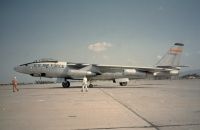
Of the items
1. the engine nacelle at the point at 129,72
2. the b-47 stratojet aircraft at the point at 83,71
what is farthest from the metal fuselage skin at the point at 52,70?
the engine nacelle at the point at 129,72

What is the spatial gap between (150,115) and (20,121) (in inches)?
158

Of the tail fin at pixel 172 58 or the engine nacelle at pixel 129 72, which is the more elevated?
the tail fin at pixel 172 58

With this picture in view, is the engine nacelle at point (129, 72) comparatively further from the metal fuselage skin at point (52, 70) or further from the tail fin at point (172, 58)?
the tail fin at point (172, 58)

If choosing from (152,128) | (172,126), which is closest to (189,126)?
(172,126)

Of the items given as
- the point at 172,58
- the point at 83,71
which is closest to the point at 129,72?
the point at 83,71

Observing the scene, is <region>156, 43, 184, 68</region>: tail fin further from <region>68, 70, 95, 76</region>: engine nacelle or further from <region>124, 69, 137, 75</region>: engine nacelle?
<region>68, 70, 95, 76</region>: engine nacelle

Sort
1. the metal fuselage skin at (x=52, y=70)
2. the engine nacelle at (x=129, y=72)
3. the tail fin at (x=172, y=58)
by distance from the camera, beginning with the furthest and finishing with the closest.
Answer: the tail fin at (x=172, y=58)
the engine nacelle at (x=129, y=72)
the metal fuselage skin at (x=52, y=70)

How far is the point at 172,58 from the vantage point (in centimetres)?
3225

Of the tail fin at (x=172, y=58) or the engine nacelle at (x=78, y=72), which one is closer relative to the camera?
the engine nacelle at (x=78, y=72)

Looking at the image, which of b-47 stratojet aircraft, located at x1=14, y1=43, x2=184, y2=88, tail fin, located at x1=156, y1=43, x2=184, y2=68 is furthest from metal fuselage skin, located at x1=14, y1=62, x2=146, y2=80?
tail fin, located at x1=156, y1=43, x2=184, y2=68

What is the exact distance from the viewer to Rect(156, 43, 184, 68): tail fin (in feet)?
105

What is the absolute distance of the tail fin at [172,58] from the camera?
32.0 metres

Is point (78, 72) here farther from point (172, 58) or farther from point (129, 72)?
point (172, 58)

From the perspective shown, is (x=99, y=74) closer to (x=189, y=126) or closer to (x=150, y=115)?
(x=150, y=115)
